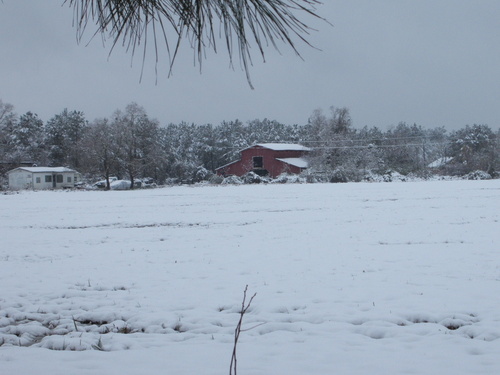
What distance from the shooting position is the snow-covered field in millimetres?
4277

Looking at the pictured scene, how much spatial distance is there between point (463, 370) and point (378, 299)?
227cm

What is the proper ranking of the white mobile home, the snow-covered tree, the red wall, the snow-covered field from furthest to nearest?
1. the snow-covered tree
2. the red wall
3. the white mobile home
4. the snow-covered field

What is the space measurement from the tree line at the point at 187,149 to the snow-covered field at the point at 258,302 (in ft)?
113

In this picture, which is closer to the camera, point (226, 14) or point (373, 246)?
point (226, 14)

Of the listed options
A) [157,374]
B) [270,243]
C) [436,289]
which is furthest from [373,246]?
[157,374]

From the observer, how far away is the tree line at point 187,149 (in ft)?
163

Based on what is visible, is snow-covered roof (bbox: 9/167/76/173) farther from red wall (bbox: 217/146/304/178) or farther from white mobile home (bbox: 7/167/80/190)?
red wall (bbox: 217/146/304/178)

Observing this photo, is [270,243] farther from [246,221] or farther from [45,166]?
[45,166]

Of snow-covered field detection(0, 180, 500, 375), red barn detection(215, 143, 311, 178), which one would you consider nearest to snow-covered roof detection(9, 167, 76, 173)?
red barn detection(215, 143, 311, 178)

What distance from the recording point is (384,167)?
54.1m

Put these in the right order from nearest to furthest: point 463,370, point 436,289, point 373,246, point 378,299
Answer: point 463,370, point 378,299, point 436,289, point 373,246

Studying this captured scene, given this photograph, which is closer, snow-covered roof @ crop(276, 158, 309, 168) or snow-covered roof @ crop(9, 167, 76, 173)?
snow-covered roof @ crop(276, 158, 309, 168)

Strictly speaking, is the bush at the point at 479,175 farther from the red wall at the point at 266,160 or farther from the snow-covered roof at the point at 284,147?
the red wall at the point at 266,160

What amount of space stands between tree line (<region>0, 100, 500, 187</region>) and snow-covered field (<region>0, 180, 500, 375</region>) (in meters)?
34.3
